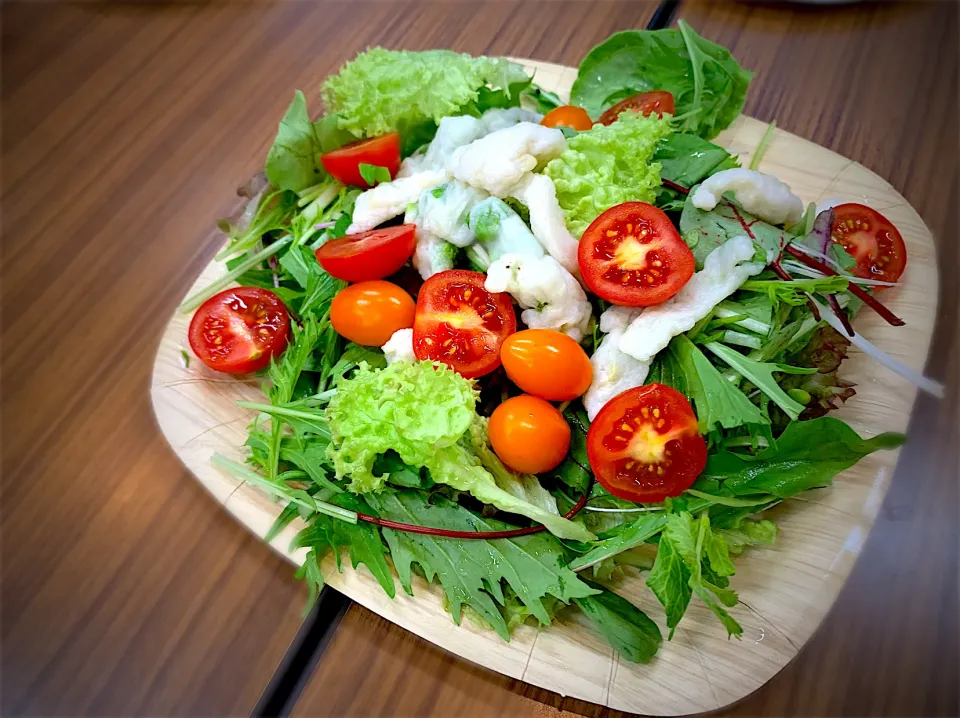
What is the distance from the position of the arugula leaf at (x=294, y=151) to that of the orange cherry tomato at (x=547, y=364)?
0.75 metres

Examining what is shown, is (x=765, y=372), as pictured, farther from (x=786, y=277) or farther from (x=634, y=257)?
(x=634, y=257)

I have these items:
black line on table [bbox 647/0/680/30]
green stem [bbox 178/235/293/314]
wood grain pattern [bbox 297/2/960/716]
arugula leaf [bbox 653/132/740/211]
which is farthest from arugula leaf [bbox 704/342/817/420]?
black line on table [bbox 647/0/680/30]

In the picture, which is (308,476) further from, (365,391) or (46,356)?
(46,356)

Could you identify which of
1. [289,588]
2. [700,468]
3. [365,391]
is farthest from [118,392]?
[700,468]

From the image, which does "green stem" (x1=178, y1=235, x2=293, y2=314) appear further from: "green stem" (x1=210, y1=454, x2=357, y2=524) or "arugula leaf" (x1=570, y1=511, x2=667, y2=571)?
"arugula leaf" (x1=570, y1=511, x2=667, y2=571)

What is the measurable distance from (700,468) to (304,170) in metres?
1.15

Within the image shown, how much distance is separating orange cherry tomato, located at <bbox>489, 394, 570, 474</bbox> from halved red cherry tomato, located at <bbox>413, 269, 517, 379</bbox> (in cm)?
11

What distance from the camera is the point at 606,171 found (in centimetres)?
129

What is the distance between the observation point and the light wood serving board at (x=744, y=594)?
3.39 ft

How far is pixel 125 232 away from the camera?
1.87 meters

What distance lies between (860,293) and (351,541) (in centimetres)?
104

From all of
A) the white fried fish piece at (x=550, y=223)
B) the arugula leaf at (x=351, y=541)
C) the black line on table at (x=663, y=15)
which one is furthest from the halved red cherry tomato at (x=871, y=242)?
the arugula leaf at (x=351, y=541)

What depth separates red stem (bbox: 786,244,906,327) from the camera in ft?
4.02

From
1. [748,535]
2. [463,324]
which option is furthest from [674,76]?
[748,535]
